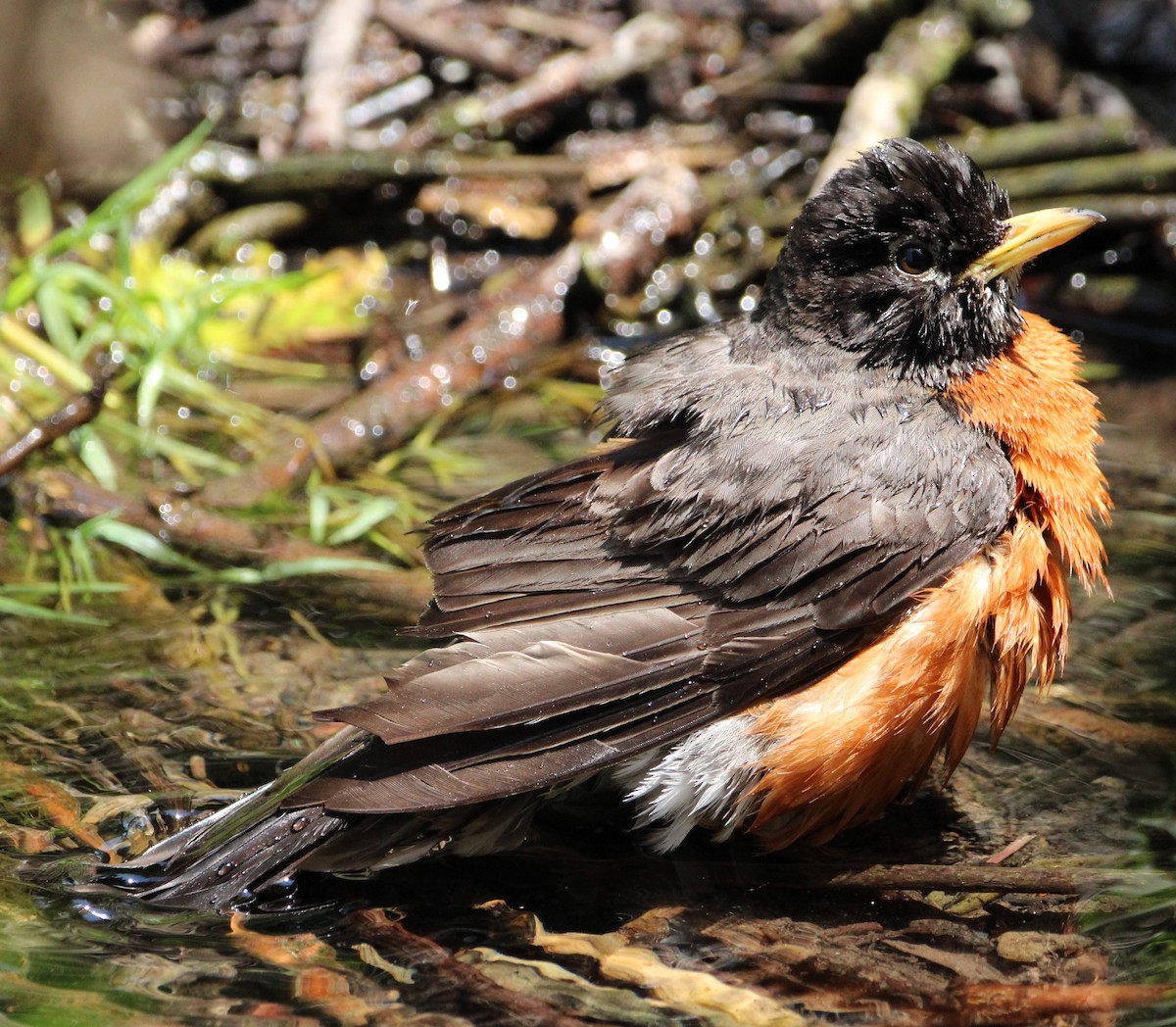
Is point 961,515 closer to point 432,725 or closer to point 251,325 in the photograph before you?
point 432,725

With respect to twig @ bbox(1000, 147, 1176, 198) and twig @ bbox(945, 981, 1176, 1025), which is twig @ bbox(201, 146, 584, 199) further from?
twig @ bbox(945, 981, 1176, 1025)

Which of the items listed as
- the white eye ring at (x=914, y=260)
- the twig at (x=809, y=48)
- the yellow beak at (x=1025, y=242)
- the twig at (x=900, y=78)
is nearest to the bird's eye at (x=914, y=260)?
the white eye ring at (x=914, y=260)

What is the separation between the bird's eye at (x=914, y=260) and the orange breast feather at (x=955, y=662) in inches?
14.4

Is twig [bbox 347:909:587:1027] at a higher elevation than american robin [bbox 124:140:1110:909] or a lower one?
lower

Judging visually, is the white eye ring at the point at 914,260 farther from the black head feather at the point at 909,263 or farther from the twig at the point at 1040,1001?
the twig at the point at 1040,1001

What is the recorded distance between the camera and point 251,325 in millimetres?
6660

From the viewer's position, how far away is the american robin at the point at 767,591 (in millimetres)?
3289

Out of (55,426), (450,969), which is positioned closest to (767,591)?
(450,969)

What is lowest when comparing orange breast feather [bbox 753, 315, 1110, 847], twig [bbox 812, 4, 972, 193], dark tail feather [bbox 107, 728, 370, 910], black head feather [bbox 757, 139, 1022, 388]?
dark tail feather [bbox 107, 728, 370, 910]

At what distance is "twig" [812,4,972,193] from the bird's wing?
3.22 m

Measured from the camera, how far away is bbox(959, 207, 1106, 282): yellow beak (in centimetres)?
397

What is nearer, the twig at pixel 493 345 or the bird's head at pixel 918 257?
the bird's head at pixel 918 257

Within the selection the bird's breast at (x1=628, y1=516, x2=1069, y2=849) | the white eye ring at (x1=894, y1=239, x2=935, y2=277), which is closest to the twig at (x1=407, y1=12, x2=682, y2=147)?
the white eye ring at (x1=894, y1=239, x2=935, y2=277)

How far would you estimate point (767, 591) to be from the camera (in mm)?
3568
